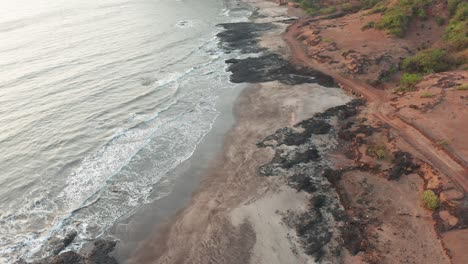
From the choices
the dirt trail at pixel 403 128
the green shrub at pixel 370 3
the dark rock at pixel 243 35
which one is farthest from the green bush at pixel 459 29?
the dark rock at pixel 243 35

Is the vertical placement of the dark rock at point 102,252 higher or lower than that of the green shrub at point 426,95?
lower

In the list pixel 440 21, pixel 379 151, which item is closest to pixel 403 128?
pixel 379 151

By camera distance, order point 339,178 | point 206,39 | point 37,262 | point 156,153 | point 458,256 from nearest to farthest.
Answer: point 458,256 → point 37,262 → point 339,178 → point 156,153 → point 206,39

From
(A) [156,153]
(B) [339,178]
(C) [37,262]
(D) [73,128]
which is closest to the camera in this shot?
(C) [37,262]

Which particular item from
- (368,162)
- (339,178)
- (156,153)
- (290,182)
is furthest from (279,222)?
(156,153)

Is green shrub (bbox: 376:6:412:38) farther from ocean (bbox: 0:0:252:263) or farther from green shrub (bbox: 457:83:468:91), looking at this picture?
ocean (bbox: 0:0:252:263)

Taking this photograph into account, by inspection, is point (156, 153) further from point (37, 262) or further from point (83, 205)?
point (37, 262)

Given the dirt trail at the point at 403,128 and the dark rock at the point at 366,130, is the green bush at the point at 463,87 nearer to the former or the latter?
the dirt trail at the point at 403,128

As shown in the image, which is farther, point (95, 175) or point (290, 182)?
point (95, 175)
